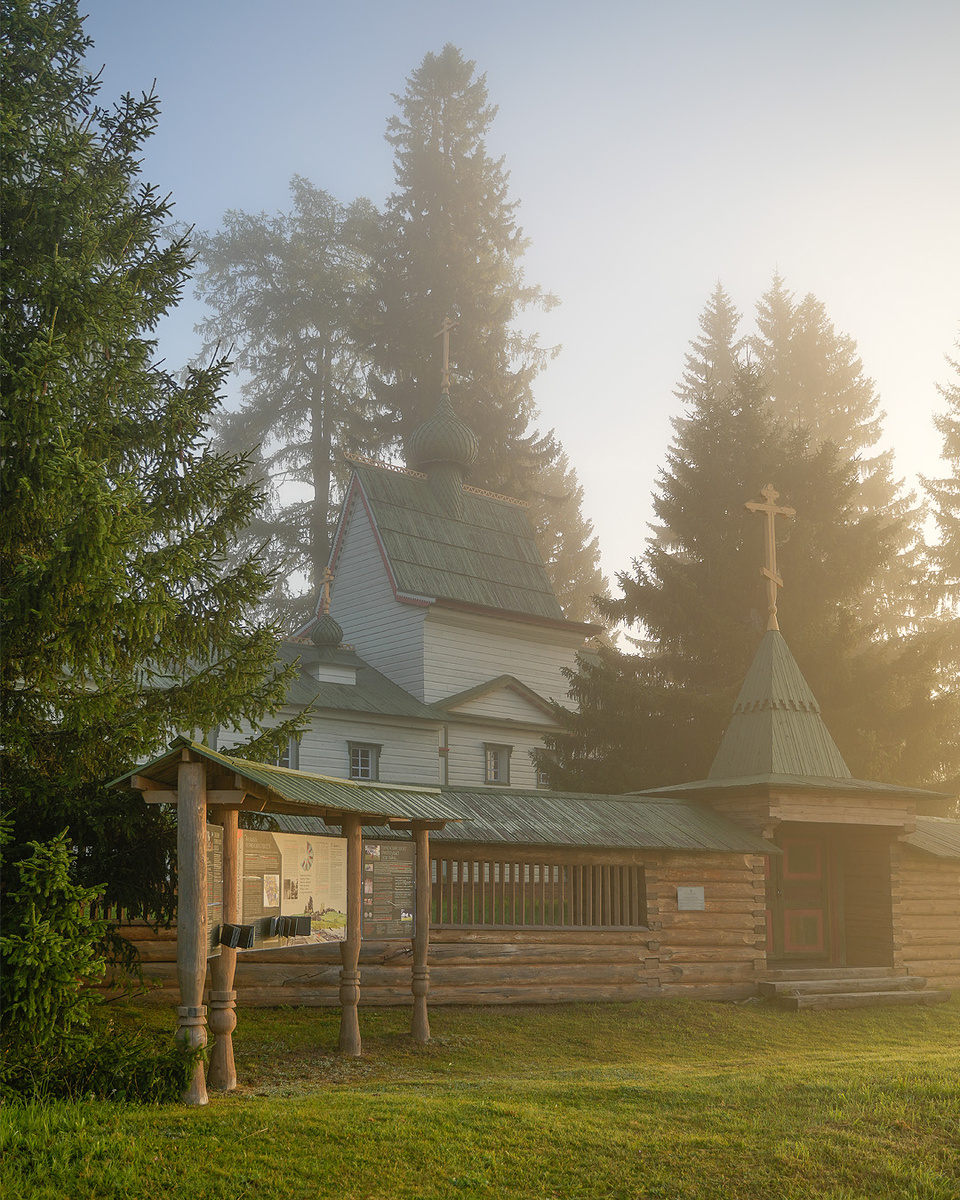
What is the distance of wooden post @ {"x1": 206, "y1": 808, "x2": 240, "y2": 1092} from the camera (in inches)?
367

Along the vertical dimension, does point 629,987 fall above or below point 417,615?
below

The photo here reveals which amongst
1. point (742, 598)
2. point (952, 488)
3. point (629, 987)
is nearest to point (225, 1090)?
point (629, 987)

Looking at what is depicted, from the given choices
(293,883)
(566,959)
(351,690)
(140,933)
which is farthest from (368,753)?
(293,883)

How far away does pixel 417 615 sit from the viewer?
3020 centimetres

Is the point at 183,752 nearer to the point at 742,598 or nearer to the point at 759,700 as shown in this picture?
the point at 759,700

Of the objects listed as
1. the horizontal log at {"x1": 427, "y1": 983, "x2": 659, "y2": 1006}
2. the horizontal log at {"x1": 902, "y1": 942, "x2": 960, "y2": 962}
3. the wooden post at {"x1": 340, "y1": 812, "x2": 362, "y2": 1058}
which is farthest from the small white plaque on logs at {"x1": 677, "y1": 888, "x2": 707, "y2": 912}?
the wooden post at {"x1": 340, "y1": 812, "x2": 362, "y2": 1058}

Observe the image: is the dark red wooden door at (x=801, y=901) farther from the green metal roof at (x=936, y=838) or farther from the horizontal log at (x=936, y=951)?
the green metal roof at (x=936, y=838)

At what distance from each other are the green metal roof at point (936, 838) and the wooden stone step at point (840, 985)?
2.16 metres

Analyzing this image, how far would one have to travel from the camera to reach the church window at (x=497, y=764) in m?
29.8

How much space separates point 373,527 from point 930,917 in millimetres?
17957

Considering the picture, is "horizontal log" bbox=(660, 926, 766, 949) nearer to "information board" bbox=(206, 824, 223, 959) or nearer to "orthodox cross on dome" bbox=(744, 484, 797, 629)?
"orthodox cross on dome" bbox=(744, 484, 797, 629)

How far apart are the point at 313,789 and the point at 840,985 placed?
10192mm

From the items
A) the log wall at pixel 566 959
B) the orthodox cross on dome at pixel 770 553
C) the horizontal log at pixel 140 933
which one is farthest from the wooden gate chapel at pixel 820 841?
the horizontal log at pixel 140 933

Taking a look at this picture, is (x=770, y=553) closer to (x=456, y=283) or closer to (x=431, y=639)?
(x=431, y=639)
